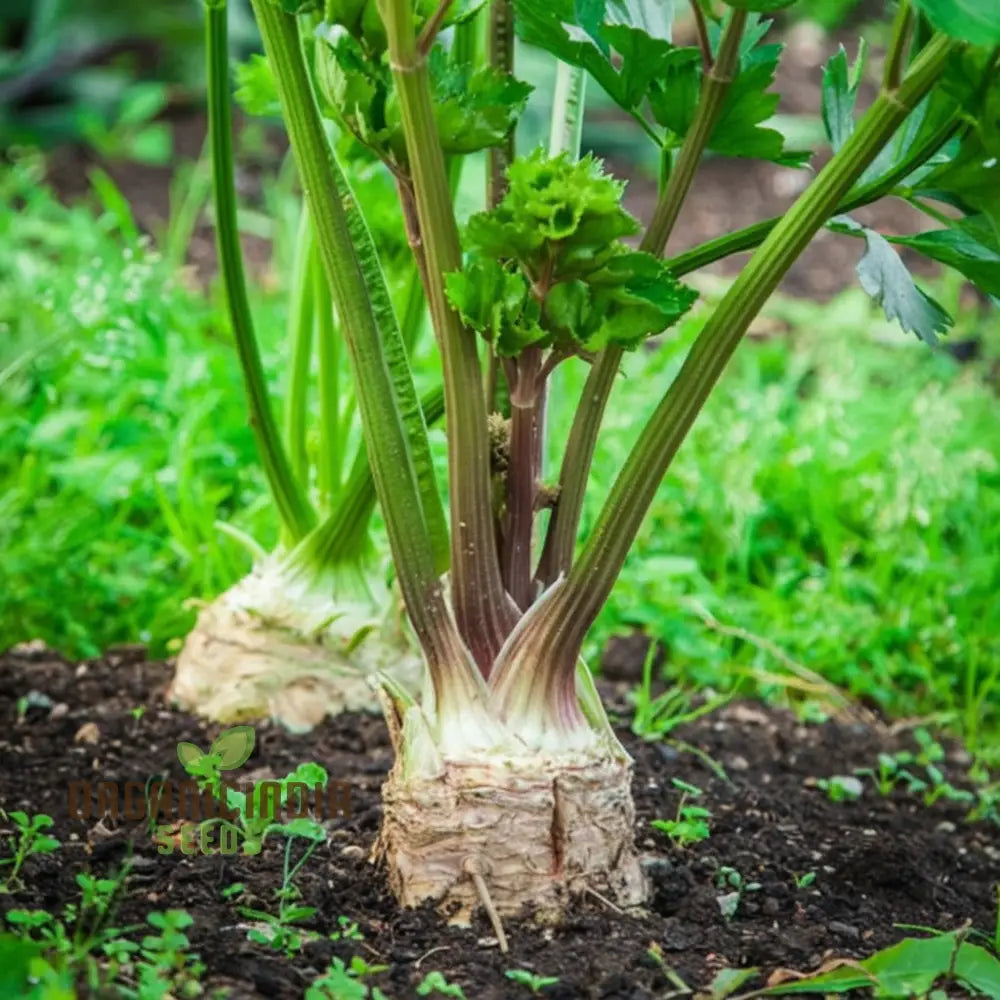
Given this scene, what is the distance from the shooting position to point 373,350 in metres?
1.31

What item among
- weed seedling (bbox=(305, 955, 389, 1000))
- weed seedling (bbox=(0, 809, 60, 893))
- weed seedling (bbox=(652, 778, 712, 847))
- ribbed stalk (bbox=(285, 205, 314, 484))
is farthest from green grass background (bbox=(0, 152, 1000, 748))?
weed seedling (bbox=(305, 955, 389, 1000))

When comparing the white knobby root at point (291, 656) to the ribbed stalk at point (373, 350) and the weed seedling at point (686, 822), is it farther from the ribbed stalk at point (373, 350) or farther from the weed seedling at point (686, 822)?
the ribbed stalk at point (373, 350)

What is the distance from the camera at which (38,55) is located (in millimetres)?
4309

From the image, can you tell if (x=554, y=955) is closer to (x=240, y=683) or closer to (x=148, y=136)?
(x=240, y=683)

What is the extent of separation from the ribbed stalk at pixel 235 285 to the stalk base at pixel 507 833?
1.83 ft

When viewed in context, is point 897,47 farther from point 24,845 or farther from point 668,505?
point 668,505

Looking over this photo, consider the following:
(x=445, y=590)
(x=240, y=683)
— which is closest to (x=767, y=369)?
(x=240, y=683)

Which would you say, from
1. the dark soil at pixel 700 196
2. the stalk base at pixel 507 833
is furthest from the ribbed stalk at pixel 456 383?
the dark soil at pixel 700 196

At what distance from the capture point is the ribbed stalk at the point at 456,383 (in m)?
1.18

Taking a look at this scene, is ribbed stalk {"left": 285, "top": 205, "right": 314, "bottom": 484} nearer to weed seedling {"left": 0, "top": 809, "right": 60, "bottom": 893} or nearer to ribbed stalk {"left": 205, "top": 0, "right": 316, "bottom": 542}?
ribbed stalk {"left": 205, "top": 0, "right": 316, "bottom": 542}

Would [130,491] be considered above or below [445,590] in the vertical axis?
below

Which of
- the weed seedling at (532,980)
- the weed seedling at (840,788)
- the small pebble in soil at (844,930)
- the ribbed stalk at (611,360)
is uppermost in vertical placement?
the ribbed stalk at (611,360)

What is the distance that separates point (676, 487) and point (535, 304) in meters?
1.52

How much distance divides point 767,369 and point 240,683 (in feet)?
6.19
